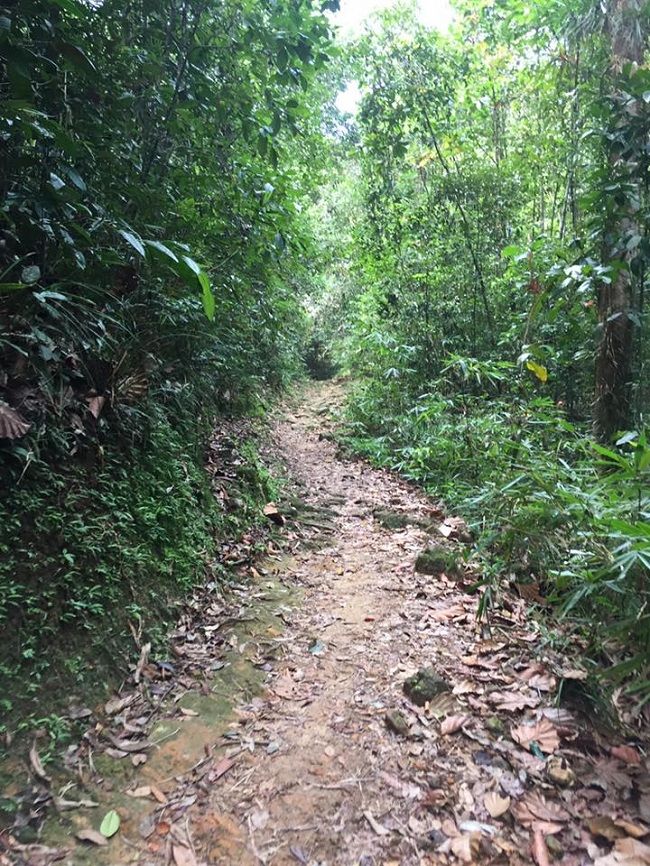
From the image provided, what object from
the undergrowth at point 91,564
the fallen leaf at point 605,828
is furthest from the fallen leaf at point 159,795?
the fallen leaf at point 605,828

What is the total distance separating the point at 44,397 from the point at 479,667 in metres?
2.97

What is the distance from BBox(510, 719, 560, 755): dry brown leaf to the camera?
2264 mm

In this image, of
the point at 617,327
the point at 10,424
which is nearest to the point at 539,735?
the point at 10,424

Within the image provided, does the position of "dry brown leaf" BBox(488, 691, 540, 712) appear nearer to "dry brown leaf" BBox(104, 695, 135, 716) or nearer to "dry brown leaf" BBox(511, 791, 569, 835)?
"dry brown leaf" BBox(511, 791, 569, 835)

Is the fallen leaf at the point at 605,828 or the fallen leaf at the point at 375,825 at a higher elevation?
the fallen leaf at the point at 605,828

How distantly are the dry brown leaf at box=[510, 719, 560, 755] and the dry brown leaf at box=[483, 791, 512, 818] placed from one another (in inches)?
11.7

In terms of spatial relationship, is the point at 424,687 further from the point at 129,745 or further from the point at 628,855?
A: the point at 129,745

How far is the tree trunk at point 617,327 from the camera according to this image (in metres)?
5.08

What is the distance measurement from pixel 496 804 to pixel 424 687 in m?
0.67

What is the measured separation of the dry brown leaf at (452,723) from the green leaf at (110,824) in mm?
1486

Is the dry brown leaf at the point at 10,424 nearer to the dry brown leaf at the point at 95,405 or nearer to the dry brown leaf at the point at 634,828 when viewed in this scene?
the dry brown leaf at the point at 95,405

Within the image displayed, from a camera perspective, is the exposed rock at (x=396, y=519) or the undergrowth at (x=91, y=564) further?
the exposed rock at (x=396, y=519)

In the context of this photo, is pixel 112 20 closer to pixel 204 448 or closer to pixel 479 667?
pixel 204 448

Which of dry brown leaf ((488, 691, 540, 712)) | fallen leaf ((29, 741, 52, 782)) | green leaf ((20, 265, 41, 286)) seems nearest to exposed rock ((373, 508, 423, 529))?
dry brown leaf ((488, 691, 540, 712))
